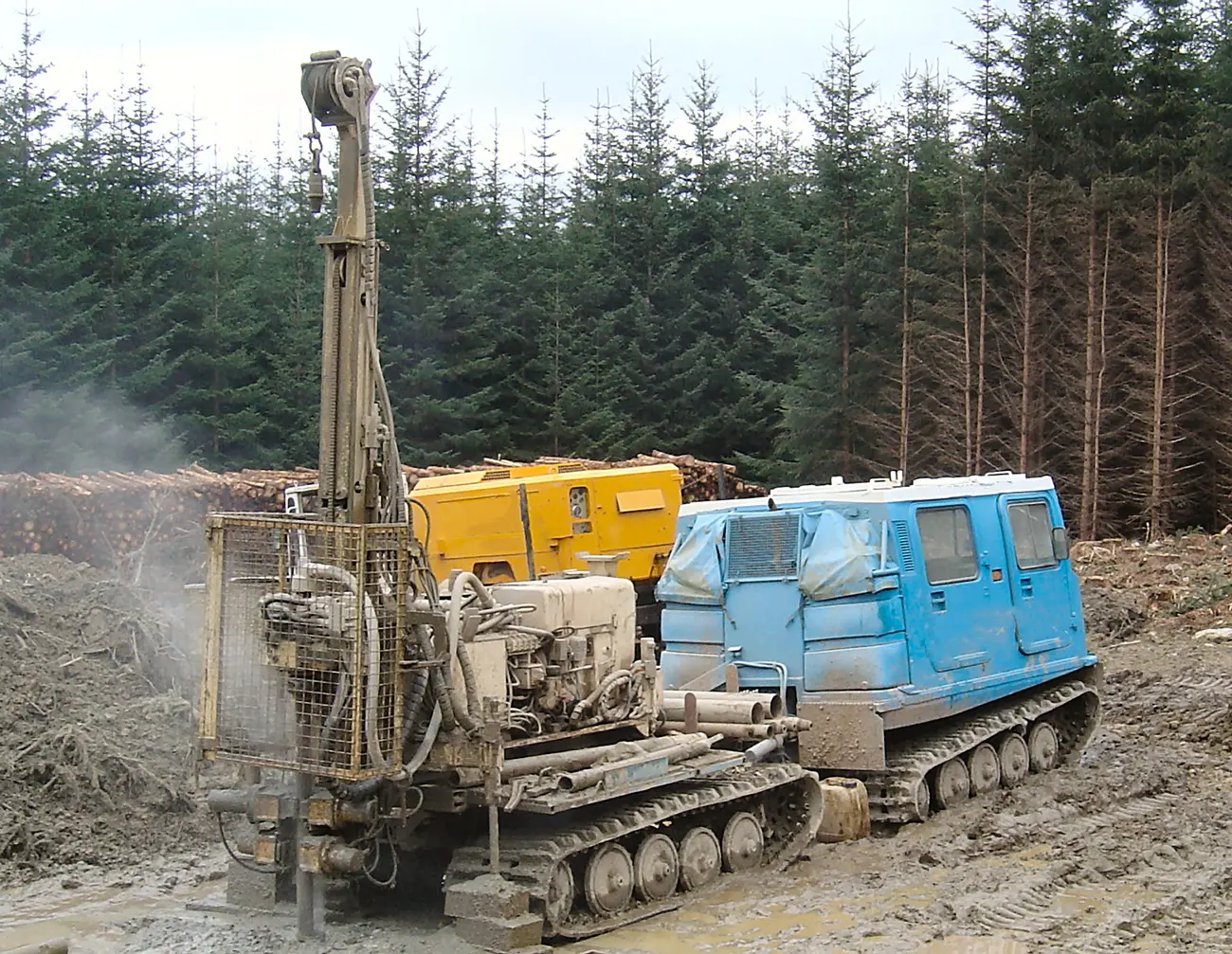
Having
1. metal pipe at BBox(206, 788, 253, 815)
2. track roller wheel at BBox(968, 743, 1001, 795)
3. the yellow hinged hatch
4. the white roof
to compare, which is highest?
the yellow hinged hatch

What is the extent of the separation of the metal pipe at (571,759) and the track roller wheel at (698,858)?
0.53 meters

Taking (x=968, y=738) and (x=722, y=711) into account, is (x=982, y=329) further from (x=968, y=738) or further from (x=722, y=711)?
(x=722, y=711)

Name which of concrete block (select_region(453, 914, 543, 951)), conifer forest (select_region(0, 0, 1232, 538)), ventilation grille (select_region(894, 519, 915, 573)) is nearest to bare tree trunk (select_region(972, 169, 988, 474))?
conifer forest (select_region(0, 0, 1232, 538))

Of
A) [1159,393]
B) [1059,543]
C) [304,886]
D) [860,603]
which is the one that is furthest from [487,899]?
[1159,393]

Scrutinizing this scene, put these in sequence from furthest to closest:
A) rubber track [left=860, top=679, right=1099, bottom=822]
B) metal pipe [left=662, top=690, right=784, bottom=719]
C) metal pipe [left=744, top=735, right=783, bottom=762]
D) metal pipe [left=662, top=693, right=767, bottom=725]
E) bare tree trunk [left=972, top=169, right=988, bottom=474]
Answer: bare tree trunk [left=972, top=169, right=988, bottom=474] → rubber track [left=860, top=679, right=1099, bottom=822] → metal pipe [left=662, top=690, right=784, bottom=719] → metal pipe [left=662, top=693, right=767, bottom=725] → metal pipe [left=744, top=735, right=783, bottom=762]

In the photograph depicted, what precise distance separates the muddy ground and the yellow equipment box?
19.5ft

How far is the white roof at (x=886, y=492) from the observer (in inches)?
420

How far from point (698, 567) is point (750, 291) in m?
24.5

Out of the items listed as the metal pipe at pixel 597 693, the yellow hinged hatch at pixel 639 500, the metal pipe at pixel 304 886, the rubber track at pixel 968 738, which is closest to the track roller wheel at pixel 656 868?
the metal pipe at pixel 597 693

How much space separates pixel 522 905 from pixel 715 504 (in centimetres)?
469

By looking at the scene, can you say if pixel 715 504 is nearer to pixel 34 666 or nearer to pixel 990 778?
pixel 990 778

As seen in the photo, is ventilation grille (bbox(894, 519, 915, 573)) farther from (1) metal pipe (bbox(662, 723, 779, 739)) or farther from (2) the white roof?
(1) metal pipe (bbox(662, 723, 779, 739))

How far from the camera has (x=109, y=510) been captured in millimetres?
17922

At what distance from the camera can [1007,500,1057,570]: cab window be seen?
11836 mm
